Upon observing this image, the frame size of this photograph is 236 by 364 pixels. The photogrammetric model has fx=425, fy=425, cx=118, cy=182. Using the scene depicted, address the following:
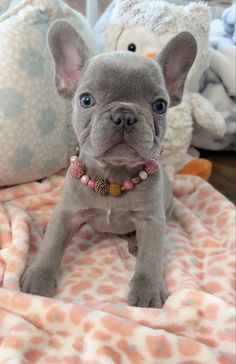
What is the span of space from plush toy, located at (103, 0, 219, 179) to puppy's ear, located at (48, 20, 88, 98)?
0.53m

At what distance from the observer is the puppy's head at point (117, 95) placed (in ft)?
3.28

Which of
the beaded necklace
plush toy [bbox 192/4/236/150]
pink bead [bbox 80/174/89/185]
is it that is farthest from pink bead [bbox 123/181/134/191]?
plush toy [bbox 192/4/236/150]

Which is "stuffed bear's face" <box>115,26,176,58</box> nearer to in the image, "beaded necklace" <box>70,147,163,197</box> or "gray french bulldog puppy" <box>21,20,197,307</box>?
"gray french bulldog puppy" <box>21,20,197,307</box>

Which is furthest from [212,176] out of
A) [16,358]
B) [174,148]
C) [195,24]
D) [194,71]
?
[16,358]

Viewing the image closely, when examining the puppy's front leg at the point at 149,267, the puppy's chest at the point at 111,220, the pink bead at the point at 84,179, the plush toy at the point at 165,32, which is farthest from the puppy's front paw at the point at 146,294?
the plush toy at the point at 165,32

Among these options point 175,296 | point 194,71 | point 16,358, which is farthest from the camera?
point 194,71

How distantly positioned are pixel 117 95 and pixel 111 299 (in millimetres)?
541

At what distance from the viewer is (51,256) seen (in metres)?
1.19

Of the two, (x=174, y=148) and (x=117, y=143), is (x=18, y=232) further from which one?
(x=174, y=148)

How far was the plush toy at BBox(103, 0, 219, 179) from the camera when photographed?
68.6 inches

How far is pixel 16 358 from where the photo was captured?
86 cm

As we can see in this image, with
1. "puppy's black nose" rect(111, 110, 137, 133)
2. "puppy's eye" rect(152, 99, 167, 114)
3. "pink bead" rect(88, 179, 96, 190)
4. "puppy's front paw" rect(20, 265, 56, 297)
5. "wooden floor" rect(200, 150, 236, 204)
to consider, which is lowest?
"wooden floor" rect(200, 150, 236, 204)

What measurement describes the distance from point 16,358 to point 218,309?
505 mm

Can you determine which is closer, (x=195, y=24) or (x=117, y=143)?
(x=117, y=143)
